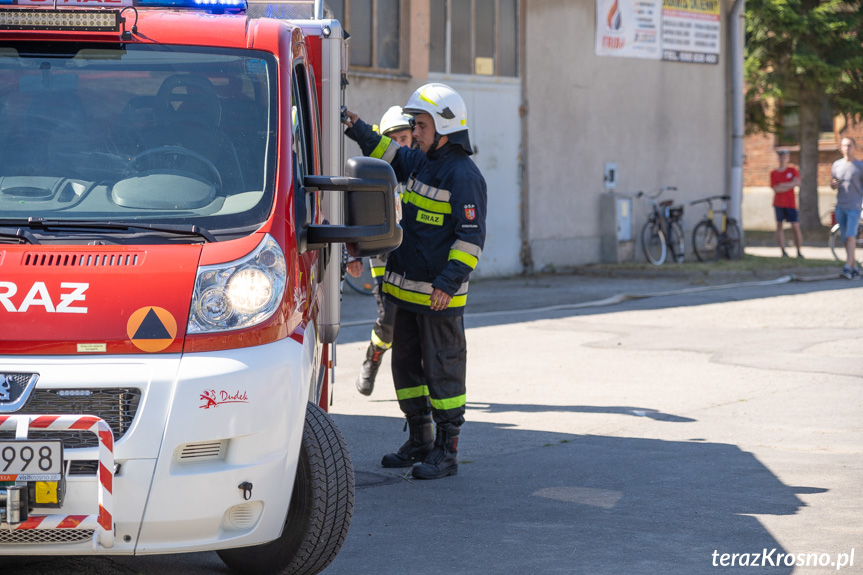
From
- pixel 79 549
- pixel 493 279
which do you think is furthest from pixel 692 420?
pixel 493 279

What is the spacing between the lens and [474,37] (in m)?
18.2

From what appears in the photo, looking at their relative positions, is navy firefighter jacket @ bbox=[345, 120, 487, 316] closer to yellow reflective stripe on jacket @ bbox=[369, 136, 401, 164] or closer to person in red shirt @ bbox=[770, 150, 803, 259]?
yellow reflective stripe on jacket @ bbox=[369, 136, 401, 164]

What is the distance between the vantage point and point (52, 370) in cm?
350

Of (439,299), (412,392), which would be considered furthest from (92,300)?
(412,392)

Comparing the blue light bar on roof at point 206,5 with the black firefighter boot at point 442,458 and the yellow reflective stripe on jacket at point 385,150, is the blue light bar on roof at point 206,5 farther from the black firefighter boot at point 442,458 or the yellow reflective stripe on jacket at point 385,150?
the black firefighter boot at point 442,458

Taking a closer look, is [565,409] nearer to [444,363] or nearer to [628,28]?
[444,363]

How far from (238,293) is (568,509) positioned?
2.26 m

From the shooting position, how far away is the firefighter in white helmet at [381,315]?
751 centimetres

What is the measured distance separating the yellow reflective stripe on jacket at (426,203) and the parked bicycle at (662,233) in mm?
13915

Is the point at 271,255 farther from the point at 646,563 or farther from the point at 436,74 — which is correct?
the point at 436,74

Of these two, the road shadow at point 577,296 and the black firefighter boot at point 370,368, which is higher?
the black firefighter boot at point 370,368

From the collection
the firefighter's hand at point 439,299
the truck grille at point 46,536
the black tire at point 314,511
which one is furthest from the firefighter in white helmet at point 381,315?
the truck grille at point 46,536

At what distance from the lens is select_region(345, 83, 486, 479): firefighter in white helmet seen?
5.93m

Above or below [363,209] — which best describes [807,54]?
above
